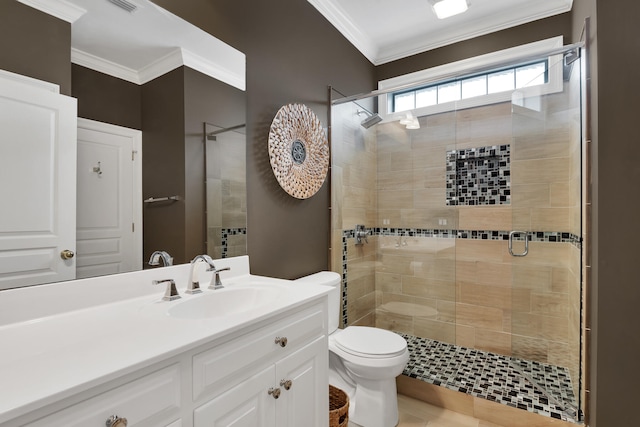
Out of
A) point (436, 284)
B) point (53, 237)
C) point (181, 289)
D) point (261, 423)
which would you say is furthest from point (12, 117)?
point (436, 284)

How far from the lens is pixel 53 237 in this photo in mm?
1063

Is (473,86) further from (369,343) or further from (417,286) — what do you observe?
(369,343)

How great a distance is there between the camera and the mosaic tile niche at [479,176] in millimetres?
2553

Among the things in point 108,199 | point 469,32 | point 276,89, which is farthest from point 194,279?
point 469,32

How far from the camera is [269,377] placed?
1110 mm

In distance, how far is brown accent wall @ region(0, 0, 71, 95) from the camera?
3.13 ft

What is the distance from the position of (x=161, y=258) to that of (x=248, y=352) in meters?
0.60

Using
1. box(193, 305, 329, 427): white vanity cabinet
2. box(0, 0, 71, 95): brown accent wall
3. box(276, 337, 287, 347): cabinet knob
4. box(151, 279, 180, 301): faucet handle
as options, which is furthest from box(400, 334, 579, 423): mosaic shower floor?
box(0, 0, 71, 95): brown accent wall

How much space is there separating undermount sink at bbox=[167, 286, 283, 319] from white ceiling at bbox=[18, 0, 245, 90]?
0.89 m

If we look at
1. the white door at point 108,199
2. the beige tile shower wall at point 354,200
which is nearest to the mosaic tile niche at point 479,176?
the beige tile shower wall at point 354,200

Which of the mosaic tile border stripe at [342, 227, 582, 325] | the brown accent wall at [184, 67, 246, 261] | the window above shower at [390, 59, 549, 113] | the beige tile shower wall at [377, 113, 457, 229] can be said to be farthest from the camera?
the beige tile shower wall at [377, 113, 457, 229]

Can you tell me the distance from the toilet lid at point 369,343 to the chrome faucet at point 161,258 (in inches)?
43.3

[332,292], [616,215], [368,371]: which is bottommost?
[368,371]

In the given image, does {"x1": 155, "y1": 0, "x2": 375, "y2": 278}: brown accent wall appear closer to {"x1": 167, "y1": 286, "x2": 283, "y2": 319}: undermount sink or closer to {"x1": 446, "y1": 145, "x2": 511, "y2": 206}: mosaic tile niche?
{"x1": 167, "y1": 286, "x2": 283, "y2": 319}: undermount sink
